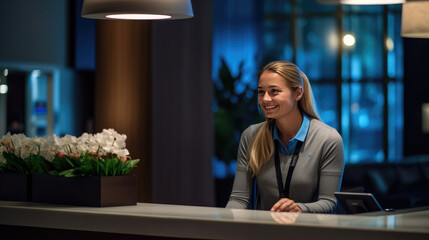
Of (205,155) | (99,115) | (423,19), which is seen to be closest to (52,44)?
(205,155)

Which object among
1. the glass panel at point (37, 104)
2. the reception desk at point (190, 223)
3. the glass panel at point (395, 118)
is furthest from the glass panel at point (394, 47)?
the reception desk at point (190, 223)

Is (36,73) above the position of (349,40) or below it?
below

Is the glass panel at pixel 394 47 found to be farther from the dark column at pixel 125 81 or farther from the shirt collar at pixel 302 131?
the shirt collar at pixel 302 131

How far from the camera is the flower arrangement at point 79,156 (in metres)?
3.20

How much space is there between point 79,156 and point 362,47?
1116 cm

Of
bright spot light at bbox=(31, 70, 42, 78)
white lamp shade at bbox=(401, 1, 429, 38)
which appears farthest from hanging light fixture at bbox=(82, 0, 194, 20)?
bright spot light at bbox=(31, 70, 42, 78)

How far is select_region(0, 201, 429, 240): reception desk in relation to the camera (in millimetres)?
2438

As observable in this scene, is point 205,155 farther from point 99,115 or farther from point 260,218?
point 260,218

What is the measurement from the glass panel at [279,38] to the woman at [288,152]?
35.3 ft

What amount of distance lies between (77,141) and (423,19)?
2.37 meters

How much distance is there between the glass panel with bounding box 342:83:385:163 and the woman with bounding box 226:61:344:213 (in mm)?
10374

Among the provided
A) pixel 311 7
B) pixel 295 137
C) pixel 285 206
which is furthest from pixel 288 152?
pixel 311 7

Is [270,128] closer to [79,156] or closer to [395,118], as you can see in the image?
[79,156]

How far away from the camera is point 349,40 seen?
13.9 meters
